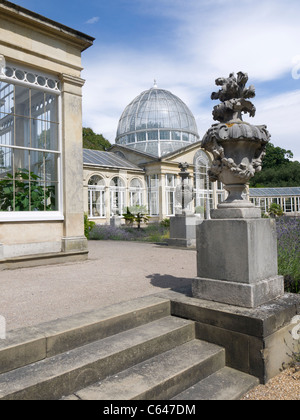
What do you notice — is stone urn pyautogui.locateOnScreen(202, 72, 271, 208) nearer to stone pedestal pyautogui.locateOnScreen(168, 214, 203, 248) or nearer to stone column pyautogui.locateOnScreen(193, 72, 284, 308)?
stone column pyautogui.locateOnScreen(193, 72, 284, 308)

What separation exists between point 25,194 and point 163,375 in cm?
544

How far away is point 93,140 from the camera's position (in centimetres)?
4075

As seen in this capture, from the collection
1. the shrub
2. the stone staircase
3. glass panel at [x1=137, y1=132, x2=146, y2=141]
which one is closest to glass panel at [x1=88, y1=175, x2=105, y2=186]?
glass panel at [x1=137, y1=132, x2=146, y2=141]

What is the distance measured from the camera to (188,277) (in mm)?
5566

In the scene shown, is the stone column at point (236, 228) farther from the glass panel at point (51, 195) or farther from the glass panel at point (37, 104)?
the glass panel at point (37, 104)

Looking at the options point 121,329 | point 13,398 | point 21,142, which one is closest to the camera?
point 13,398

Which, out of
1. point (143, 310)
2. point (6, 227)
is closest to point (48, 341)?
point (143, 310)

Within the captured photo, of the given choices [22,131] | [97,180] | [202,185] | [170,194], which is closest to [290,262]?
[22,131]

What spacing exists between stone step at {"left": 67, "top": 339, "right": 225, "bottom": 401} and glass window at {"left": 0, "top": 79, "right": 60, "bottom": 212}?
196 inches

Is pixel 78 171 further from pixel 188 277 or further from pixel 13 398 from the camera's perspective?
pixel 13 398

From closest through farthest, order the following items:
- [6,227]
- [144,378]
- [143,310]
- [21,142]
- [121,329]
→ [144,378] < [121,329] < [143,310] < [6,227] < [21,142]

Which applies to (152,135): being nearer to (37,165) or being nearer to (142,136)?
(142,136)

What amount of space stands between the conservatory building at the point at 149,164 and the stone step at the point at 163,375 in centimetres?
1949

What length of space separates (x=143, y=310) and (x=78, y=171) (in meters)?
4.89
